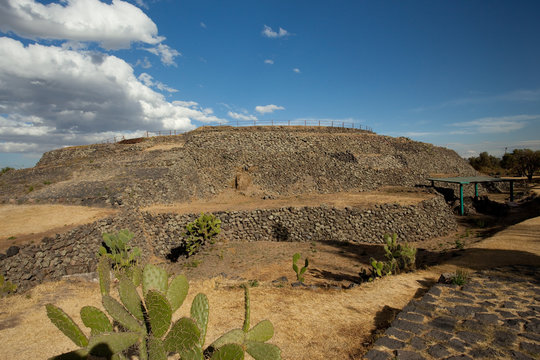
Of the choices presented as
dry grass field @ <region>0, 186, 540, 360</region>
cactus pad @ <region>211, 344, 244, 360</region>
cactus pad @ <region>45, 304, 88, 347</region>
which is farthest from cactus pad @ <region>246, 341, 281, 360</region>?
cactus pad @ <region>45, 304, 88, 347</region>

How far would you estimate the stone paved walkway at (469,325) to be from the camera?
4.27 m

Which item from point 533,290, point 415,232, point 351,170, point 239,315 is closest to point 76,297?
point 239,315

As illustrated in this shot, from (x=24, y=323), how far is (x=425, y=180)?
31585mm

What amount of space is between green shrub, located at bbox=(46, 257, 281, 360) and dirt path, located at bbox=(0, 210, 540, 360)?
2.07 meters

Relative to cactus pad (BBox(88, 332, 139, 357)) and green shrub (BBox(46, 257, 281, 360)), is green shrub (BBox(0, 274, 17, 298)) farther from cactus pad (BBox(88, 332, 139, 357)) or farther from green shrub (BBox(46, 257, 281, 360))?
cactus pad (BBox(88, 332, 139, 357))

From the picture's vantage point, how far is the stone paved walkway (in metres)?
4.27

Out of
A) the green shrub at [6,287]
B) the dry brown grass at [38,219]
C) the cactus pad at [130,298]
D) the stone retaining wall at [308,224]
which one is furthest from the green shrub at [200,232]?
the cactus pad at [130,298]

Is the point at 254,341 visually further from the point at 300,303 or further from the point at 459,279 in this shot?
the point at 459,279

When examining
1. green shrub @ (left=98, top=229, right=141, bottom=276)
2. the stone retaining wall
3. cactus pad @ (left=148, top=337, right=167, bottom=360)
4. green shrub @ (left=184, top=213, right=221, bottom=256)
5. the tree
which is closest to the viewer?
cactus pad @ (left=148, top=337, right=167, bottom=360)

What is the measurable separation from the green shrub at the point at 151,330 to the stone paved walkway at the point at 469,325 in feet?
8.81

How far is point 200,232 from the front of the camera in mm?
15289

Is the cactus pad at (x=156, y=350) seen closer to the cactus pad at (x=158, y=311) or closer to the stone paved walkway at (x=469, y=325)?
the cactus pad at (x=158, y=311)

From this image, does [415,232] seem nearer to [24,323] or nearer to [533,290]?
[533,290]

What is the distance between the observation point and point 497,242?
11.5 meters
